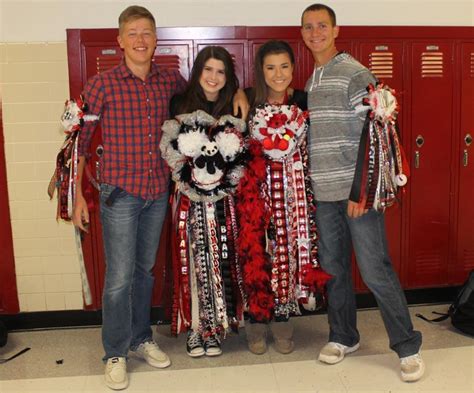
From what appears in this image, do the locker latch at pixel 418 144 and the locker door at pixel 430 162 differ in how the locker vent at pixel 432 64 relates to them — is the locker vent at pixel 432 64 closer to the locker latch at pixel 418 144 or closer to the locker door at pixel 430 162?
the locker door at pixel 430 162

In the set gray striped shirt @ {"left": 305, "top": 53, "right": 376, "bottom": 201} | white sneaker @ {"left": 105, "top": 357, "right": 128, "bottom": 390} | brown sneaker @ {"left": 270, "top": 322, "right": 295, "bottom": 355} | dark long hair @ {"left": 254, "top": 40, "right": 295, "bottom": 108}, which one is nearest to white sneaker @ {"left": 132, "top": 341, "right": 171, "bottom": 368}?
white sneaker @ {"left": 105, "top": 357, "right": 128, "bottom": 390}

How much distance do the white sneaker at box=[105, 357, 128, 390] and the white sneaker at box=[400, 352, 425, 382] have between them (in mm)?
1344

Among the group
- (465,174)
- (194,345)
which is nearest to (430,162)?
(465,174)

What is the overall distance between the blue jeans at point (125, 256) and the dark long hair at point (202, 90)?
1.57 feet

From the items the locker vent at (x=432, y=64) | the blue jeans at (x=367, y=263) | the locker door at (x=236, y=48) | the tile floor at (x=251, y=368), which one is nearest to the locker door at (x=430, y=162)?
the locker vent at (x=432, y=64)

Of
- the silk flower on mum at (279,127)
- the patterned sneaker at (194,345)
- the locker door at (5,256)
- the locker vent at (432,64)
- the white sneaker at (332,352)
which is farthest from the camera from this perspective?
the locker vent at (432,64)

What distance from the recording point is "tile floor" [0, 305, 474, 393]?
2.77 m

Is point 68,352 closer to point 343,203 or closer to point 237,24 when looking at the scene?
point 343,203

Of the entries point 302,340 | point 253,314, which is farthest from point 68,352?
point 302,340

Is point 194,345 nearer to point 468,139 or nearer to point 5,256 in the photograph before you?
point 5,256

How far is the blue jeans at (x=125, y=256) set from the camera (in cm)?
277

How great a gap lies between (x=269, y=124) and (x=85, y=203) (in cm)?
100

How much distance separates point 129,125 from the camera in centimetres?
274

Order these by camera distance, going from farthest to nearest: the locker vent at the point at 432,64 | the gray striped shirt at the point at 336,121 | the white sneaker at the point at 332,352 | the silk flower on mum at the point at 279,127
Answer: the locker vent at the point at 432,64 → the white sneaker at the point at 332,352 → the silk flower on mum at the point at 279,127 → the gray striped shirt at the point at 336,121
